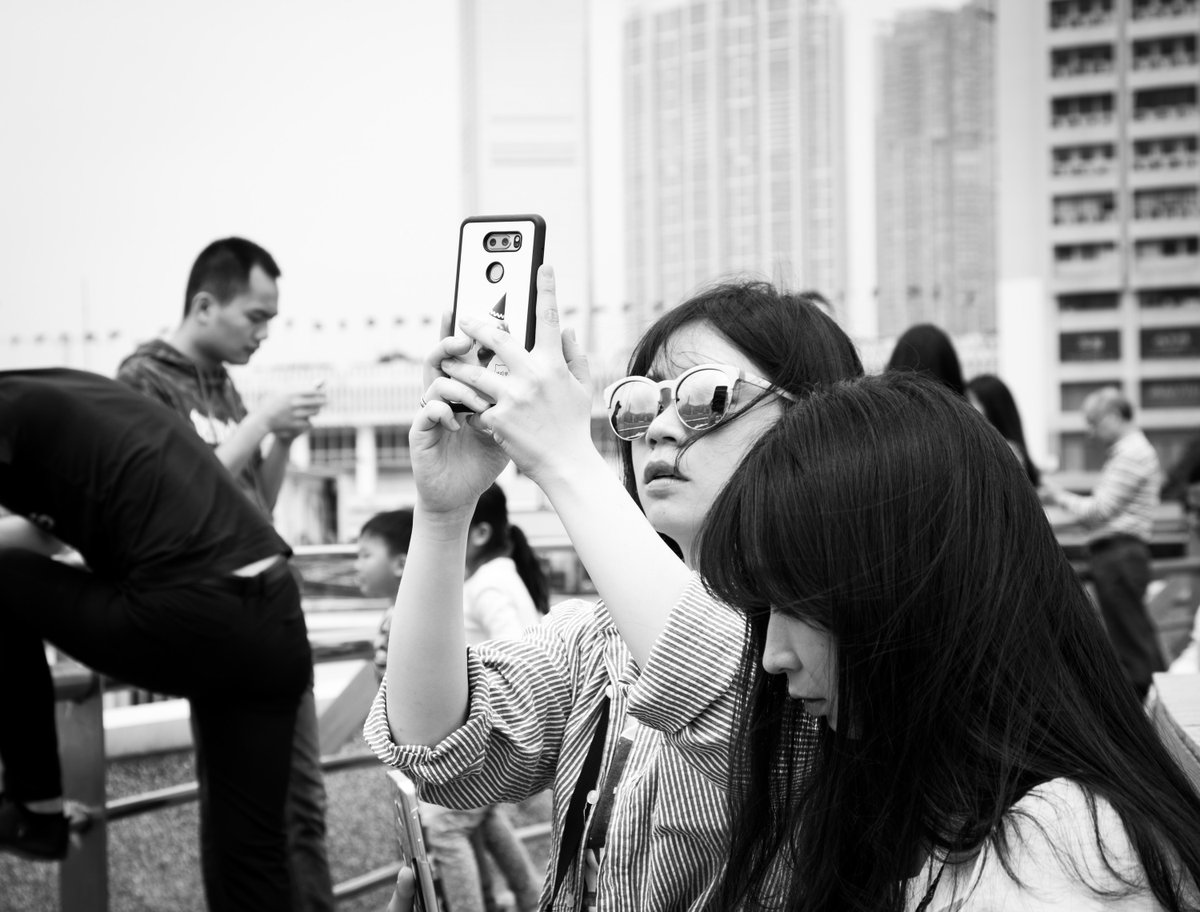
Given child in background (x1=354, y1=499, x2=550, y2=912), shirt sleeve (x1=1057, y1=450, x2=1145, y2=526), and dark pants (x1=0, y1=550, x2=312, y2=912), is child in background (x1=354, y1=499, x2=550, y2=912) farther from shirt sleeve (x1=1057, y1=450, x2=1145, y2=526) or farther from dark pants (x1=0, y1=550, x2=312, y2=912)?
shirt sleeve (x1=1057, y1=450, x2=1145, y2=526)

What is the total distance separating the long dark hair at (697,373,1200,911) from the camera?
2.62 ft

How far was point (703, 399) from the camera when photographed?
1.19 meters

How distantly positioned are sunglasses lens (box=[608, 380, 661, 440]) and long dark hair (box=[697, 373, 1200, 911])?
34 centimetres

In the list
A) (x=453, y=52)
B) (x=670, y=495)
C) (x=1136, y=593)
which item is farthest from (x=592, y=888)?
(x=453, y=52)

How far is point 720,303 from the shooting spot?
1285 mm

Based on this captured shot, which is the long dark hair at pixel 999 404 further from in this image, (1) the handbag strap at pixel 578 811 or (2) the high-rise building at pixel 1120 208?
(2) the high-rise building at pixel 1120 208

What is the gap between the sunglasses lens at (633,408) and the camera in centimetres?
122

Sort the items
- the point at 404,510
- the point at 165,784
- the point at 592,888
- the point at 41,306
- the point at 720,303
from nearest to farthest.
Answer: the point at 592,888 → the point at 720,303 → the point at 404,510 → the point at 165,784 → the point at 41,306

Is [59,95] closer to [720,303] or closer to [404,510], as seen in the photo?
[404,510]

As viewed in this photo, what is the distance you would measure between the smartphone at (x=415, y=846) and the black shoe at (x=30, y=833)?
1.49m

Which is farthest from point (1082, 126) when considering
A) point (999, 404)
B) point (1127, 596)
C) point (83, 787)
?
point (83, 787)

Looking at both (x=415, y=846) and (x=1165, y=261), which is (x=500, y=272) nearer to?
(x=415, y=846)

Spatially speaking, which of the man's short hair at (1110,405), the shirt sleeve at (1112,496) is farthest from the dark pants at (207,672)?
the man's short hair at (1110,405)

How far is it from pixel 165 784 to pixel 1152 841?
321cm
